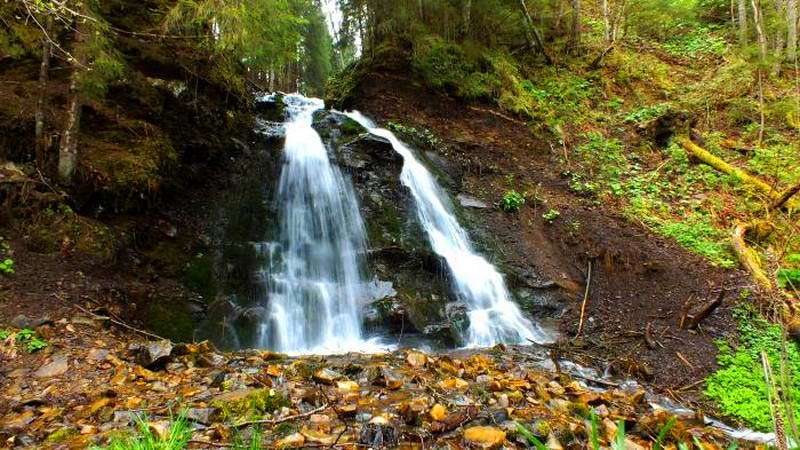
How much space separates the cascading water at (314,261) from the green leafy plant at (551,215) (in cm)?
430

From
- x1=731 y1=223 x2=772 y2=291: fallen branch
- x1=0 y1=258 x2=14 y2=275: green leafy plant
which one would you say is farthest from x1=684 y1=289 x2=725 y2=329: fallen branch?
x1=0 y1=258 x2=14 y2=275: green leafy plant

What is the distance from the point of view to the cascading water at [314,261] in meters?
6.78

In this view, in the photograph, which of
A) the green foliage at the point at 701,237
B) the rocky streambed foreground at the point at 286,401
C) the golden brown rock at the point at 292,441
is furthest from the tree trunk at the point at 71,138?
the green foliage at the point at 701,237

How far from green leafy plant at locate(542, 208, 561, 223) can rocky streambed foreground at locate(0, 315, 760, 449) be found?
5400 millimetres

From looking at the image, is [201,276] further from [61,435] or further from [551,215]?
[551,215]

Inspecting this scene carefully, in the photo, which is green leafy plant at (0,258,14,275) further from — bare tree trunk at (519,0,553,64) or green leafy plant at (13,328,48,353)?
bare tree trunk at (519,0,553,64)

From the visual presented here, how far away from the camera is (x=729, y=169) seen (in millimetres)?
11391

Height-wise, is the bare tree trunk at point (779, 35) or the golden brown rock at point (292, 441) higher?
the bare tree trunk at point (779, 35)

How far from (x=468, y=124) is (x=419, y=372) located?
30.5ft

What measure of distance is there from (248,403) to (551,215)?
8.41 metres

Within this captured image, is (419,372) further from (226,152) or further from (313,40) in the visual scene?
(313,40)

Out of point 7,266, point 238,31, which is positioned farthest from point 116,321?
point 238,31

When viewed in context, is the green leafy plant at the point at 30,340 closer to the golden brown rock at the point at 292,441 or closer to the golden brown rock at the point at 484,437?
the golden brown rock at the point at 292,441

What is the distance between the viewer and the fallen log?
1041 cm
